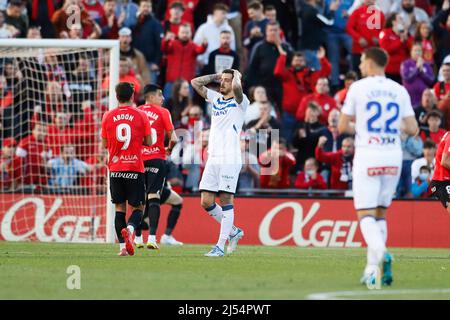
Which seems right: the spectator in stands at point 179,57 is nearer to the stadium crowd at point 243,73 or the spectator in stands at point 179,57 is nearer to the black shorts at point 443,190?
the stadium crowd at point 243,73

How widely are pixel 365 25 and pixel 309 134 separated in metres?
3.24

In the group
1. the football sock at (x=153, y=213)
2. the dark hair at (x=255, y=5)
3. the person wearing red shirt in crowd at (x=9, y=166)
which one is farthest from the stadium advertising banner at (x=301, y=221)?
the dark hair at (x=255, y=5)

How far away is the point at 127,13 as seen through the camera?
24297mm

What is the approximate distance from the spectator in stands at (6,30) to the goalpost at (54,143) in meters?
0.64

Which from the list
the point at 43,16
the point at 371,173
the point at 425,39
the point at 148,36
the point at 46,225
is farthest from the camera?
the point at 425,39

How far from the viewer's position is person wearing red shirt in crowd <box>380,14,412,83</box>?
2416cm

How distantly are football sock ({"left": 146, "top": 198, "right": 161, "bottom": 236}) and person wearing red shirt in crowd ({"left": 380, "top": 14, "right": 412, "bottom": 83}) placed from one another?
8.54 metres

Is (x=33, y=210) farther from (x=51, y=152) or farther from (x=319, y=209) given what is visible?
(x=319, y=209)

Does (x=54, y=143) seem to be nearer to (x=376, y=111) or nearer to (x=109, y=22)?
(x=109, y=22)

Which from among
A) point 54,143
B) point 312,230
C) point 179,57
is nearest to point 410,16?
point 179,57

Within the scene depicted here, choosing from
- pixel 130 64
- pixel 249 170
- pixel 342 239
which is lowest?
pixel 342 239

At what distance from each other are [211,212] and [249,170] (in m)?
6.06
